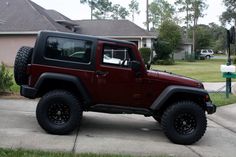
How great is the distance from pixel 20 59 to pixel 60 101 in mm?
1154

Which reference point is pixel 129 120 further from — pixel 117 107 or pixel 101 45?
pixel 101 45

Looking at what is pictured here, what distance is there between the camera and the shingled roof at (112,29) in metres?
46.6

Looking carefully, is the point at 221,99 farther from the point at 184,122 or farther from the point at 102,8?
the point at 102,8

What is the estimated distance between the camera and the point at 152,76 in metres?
8.55

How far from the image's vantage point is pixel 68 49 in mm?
8383

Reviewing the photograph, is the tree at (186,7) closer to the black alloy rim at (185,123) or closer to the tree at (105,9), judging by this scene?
the tree at (105,9)

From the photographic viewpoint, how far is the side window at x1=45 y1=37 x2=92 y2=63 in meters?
8.34

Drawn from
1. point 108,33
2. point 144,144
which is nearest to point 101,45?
point 144,144

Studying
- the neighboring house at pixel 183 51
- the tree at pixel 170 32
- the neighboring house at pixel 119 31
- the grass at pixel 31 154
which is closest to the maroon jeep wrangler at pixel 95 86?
the grass at pixel 31 154

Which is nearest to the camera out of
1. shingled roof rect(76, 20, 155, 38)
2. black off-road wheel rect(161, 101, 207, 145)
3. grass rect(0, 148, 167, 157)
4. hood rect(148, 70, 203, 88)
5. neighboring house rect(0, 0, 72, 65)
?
grass rect(0, 148, 167, 157)

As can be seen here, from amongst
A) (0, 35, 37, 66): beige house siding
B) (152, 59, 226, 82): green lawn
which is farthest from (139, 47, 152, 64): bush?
(0, 35, 37, 66): beige house siding

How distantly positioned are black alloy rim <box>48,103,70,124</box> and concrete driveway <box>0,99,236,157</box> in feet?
1.04

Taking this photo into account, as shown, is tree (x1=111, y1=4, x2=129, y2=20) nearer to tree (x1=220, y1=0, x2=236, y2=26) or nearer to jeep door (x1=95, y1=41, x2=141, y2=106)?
tree (x1=220, y1=0, x2=236, y2=26)

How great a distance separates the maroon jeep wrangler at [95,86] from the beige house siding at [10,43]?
2670 cm
